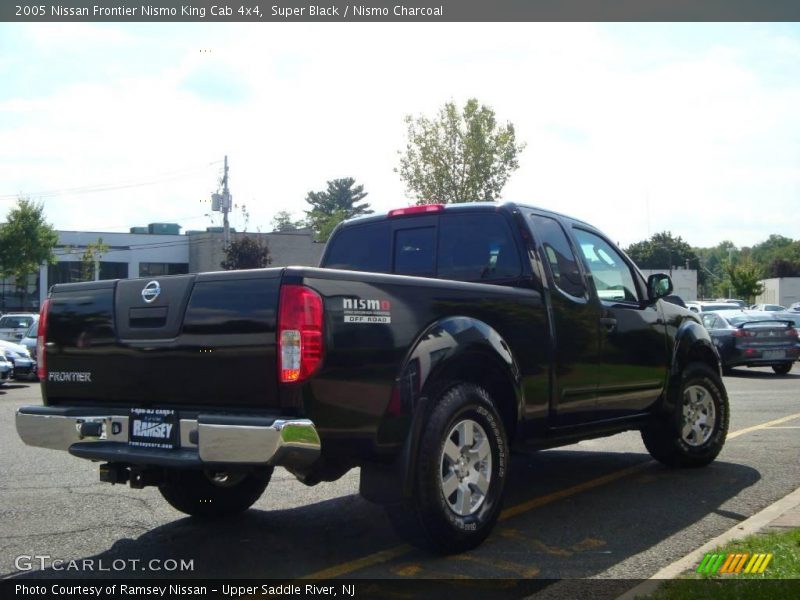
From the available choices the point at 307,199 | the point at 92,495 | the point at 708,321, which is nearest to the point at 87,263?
the point at 708,321

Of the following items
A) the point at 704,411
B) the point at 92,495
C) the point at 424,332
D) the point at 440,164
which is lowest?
the point at 92,495

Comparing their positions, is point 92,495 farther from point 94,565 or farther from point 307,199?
point 307,199

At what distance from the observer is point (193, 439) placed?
4.63 meters

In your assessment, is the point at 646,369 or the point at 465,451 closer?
the point at 465,451

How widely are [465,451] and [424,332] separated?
2.49ft

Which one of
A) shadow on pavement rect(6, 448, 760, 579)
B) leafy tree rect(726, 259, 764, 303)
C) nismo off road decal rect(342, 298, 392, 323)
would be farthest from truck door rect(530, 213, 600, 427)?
leafy tree rect(726, 259, 764, 303)

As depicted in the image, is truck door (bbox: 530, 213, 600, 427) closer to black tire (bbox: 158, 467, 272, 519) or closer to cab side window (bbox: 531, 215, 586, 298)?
cab side window (bbox: 531, 215, 586, 298)

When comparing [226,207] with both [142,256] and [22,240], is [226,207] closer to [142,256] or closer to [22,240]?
[22,240]

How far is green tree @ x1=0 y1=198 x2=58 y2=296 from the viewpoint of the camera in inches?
1702

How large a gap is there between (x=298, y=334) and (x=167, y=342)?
86 centimetres

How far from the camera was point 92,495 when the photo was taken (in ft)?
22.9

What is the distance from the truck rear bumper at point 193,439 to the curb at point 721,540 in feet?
5.60

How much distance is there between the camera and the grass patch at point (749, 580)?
14.2 ft

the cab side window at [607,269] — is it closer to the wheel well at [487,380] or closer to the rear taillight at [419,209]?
the rear taillight at [419,209]
